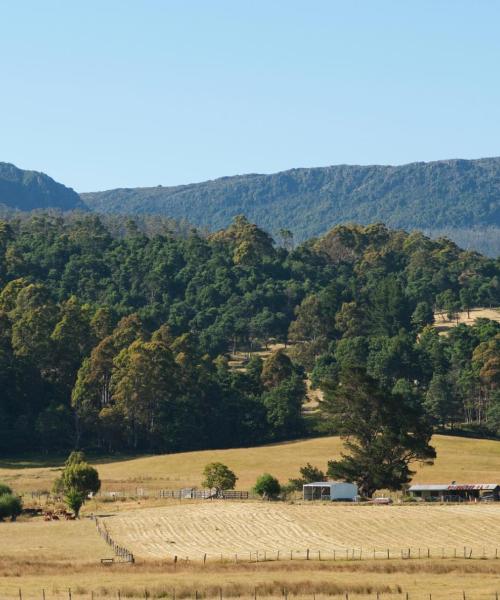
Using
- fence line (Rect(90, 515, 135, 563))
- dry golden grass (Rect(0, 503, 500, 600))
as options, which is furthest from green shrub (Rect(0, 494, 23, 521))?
dry golden grass (Rect(0, 503, 500, 600))

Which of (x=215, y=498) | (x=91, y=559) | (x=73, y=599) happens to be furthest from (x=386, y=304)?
(x=73, y=599)

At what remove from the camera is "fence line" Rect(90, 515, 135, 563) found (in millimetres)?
66094

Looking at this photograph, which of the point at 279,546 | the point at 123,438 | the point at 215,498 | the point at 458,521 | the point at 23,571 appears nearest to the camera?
the point at 23,571

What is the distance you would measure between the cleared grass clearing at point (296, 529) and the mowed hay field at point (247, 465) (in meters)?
22.1

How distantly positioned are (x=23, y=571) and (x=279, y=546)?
1662cm

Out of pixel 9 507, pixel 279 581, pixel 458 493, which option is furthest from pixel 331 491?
pixel 279 581

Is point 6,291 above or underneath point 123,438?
above

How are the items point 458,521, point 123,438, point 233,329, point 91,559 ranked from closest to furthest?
point 91,559 < point 458,521 < point 123,438 < point 233,329

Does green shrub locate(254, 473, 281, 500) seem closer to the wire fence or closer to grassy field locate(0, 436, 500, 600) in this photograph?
grassy field locate(0, 436, 500, 600)

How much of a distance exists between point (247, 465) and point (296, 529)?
160 ft

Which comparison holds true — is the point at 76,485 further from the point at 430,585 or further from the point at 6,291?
the point at 6,291

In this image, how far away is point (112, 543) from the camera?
73.2 metres

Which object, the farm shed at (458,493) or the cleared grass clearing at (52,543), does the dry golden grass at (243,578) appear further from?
the farm shed at (458,493)

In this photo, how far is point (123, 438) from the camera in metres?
148
